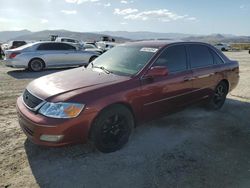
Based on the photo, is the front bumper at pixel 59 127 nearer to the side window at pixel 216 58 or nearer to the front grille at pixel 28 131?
the front grille at pixel 28 131

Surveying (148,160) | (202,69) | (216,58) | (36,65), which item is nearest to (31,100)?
(148,160)

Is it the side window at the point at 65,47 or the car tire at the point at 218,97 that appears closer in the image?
the car tire at the point at 218,97

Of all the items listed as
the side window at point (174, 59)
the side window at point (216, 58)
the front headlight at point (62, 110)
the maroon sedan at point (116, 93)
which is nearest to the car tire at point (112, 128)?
the maroon sedan at point (116, 93)

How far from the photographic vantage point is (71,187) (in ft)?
9.94

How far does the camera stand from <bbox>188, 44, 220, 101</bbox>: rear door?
16.8ft

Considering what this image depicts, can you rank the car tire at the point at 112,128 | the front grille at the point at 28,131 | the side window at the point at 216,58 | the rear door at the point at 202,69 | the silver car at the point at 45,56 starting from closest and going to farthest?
the front grille at the point at 28,131 → the car tire at the point at 112,128 → the rear door at the point at 202,69 → the side window at the point at 216,58 → the silver car at the point at 45,56

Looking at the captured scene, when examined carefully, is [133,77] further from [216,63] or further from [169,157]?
[216,63]

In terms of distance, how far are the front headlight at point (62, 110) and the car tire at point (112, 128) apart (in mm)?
327

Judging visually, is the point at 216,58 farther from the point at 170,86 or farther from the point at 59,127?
the point at 59,127

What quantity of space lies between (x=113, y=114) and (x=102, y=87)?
42 cm

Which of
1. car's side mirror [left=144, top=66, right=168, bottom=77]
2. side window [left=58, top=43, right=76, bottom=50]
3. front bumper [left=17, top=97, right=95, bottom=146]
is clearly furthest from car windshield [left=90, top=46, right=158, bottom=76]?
side window [left=58, top=43, right=76, bottom=50]

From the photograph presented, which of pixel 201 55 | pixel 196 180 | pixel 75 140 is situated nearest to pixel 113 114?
pixel 75 140

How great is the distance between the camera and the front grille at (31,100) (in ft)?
11.6

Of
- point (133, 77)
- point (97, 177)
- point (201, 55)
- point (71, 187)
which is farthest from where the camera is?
point (201, 55)
